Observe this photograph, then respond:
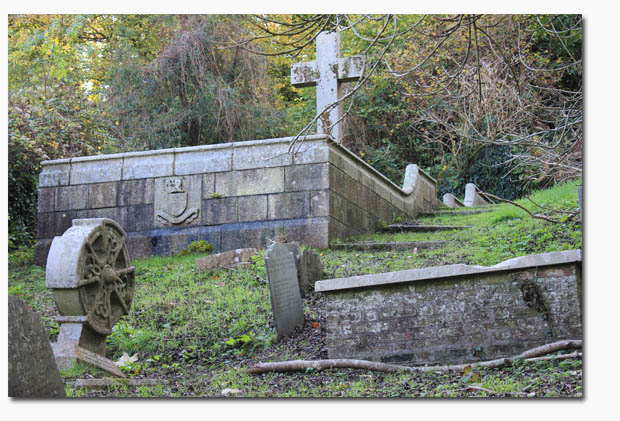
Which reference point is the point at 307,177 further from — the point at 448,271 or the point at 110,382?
the point at 110,382

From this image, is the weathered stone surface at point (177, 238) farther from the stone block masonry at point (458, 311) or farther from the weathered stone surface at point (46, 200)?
the stone block masonry at point (458, 311)

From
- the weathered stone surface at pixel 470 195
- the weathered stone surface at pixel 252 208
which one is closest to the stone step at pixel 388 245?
the weathered stone surface at pixel 252 208

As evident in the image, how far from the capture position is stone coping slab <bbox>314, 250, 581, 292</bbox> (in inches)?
139

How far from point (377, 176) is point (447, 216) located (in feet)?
5.01

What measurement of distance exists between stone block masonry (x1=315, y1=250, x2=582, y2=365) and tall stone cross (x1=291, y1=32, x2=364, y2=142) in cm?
436

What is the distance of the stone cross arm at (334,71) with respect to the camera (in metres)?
7.94

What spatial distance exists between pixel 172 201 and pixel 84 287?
333cm

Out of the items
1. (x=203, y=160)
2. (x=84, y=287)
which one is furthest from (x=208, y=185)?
(x=84, y=287)

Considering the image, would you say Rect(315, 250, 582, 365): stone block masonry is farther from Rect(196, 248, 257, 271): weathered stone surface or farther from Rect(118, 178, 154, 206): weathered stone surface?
Rect(118, 178, 154, 206): weathered stone surface

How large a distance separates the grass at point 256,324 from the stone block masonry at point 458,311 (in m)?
0.17

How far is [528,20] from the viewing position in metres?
5.05

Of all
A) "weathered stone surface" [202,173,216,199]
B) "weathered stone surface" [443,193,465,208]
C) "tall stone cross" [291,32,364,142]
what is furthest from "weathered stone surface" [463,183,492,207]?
"weathered stone surface" [202,173,216,199]
